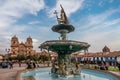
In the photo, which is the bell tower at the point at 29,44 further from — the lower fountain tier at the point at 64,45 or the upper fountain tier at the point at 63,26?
the lower fountain tier at the point at 64,45

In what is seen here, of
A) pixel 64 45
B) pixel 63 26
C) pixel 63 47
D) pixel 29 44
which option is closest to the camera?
pixel 64 45

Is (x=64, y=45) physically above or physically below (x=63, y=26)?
below

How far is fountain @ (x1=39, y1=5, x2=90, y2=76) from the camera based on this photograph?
22609 mm

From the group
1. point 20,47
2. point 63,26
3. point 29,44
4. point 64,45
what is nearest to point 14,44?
point 20,47

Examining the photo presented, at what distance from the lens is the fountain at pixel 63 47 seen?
22.6m

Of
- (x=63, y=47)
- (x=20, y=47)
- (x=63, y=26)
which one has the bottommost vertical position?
(x=63, y=47)

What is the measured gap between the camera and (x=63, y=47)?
23.5m

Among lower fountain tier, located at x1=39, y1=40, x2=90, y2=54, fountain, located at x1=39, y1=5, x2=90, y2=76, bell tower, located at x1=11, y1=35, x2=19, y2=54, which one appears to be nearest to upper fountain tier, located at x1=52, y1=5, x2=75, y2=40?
fountain, located at x1=39, y1=5, x2=90, y2=76

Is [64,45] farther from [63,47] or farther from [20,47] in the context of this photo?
[20,47]

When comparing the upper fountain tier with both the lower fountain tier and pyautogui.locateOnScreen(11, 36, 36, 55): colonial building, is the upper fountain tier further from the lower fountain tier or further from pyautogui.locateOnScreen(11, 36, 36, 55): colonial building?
pyautogui.locateOnScreen(11, 36, 36, 55): colonial building

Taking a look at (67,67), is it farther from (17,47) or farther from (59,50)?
(17,47)

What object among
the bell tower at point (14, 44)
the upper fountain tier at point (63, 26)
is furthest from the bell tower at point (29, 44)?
the upper fountain tier at point (63, 26)

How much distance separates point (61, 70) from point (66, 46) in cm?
267

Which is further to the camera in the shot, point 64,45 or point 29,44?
point 29,44
